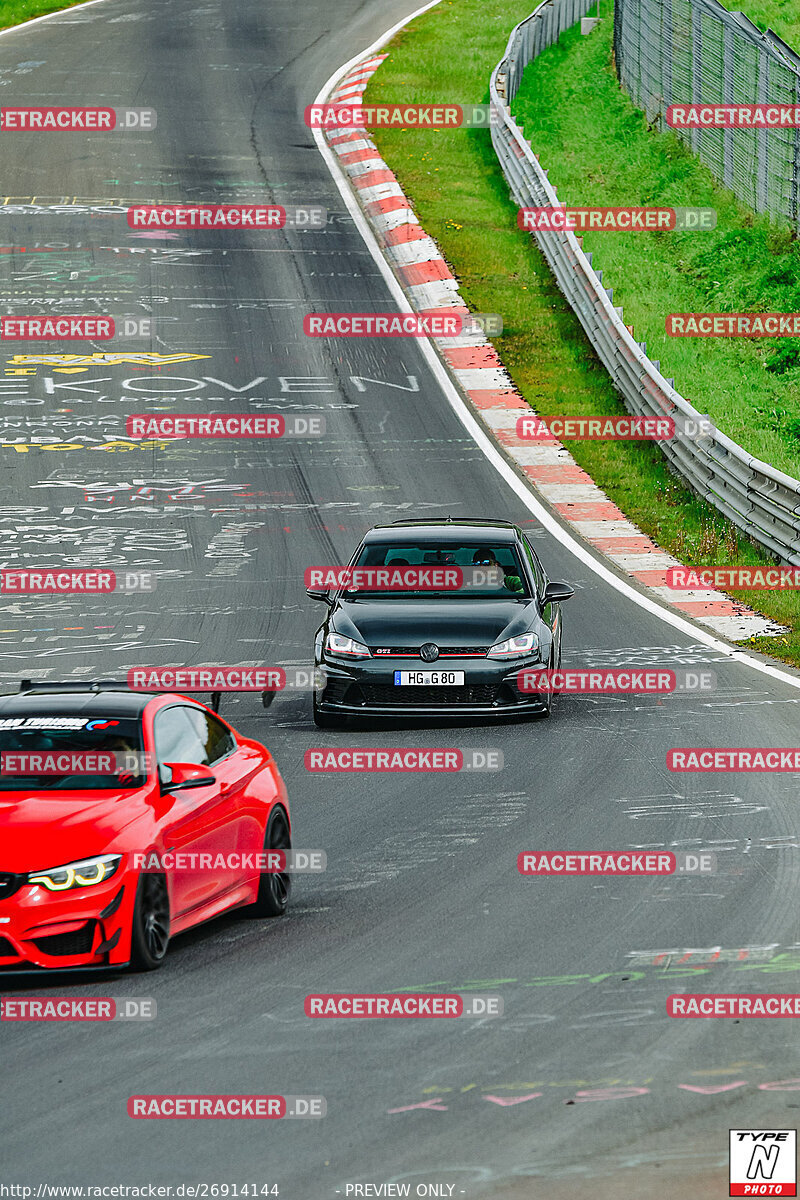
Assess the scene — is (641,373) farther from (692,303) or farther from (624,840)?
(624,840)

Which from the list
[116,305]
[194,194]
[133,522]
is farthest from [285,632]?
[194,194]

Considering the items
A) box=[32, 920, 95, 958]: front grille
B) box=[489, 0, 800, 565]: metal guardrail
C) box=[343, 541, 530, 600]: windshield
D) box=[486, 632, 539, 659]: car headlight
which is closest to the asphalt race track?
box=[32, 920, 95, 958]: front grille

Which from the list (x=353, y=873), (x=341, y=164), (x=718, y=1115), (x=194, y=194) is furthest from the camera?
(x=341, y=164)

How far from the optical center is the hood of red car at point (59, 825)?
8102 mm

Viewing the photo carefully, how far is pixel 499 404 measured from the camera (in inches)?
1137

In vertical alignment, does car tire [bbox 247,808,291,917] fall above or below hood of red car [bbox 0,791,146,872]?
below

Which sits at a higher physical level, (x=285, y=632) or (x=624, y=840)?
(x=624, y=840)

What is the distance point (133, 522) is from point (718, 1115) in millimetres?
17843

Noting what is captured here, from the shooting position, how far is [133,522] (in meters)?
23.4

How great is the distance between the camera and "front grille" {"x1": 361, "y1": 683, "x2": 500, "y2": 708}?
14.7 m

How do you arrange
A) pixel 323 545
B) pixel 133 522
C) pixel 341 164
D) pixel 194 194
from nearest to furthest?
pixel 323 545, pixel 133 522, pixel 194 194, pixel 341 164

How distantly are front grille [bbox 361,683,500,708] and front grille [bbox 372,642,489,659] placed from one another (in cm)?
24

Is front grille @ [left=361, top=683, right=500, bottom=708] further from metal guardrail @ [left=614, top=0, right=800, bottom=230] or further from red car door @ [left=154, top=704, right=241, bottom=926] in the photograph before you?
metal guardrail @ [left=614, top=0, right=800, bottom=230]

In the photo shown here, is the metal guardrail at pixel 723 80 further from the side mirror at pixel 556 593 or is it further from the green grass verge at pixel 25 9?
the green grass verge at pixel 25 9
